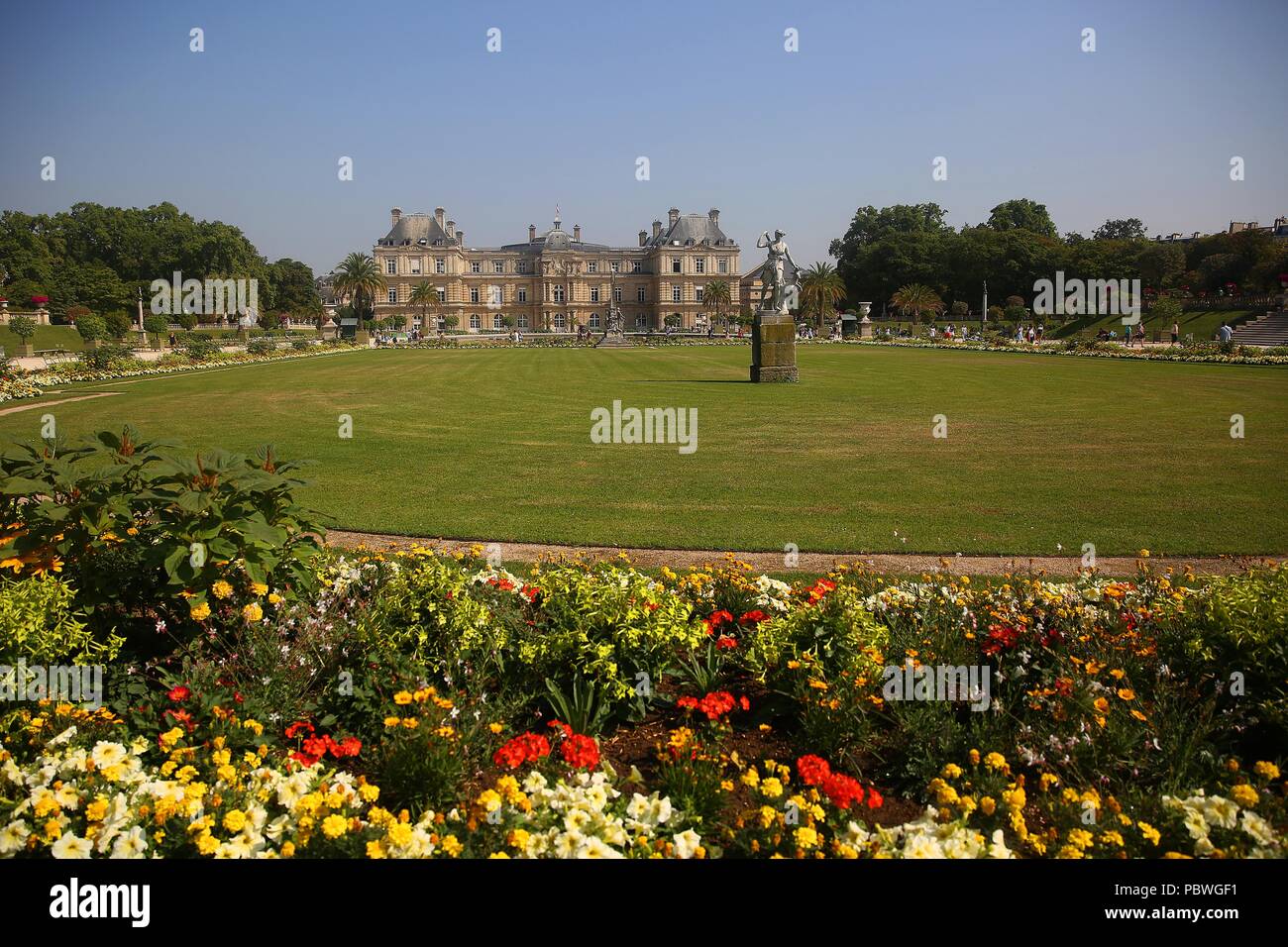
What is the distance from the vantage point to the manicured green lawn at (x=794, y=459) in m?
9.23

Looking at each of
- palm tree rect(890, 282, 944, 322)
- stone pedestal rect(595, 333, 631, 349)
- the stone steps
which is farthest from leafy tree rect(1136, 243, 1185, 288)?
stone pedestal rect(595, 333, 631, 349)

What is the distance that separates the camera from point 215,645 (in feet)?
15.9

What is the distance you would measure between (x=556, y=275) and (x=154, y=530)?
119 meters

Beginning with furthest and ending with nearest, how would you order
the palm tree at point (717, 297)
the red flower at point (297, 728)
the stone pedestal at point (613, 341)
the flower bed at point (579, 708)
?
1. the palm tree at point (717, 297)
2. the stone pedestal at point (613, 341)
3. the red flower at point (297, 728)
4. the flower bed at point (579, 708)

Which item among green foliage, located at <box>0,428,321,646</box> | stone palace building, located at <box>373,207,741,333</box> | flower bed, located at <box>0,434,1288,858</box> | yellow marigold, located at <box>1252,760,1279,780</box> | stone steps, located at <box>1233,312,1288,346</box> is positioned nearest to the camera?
flower bed, located at <box>0,434,1288,858</box>

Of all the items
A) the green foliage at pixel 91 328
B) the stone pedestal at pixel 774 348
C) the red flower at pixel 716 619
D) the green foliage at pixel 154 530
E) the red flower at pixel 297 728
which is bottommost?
the red flower at pixel 297 728

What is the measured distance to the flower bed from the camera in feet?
11.0

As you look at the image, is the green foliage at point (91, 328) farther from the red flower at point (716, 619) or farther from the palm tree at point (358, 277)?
the red flower at point (716, 619)

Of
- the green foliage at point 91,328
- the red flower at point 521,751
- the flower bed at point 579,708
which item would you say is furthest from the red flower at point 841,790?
the green foliage at point 91,328

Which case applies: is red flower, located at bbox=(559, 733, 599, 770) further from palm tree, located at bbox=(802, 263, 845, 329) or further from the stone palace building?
the stone palace building

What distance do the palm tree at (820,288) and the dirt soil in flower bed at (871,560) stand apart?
250ft

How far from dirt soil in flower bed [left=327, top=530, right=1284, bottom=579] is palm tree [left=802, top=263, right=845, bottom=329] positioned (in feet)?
250

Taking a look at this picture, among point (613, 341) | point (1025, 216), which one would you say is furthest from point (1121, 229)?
point (613, 341)
